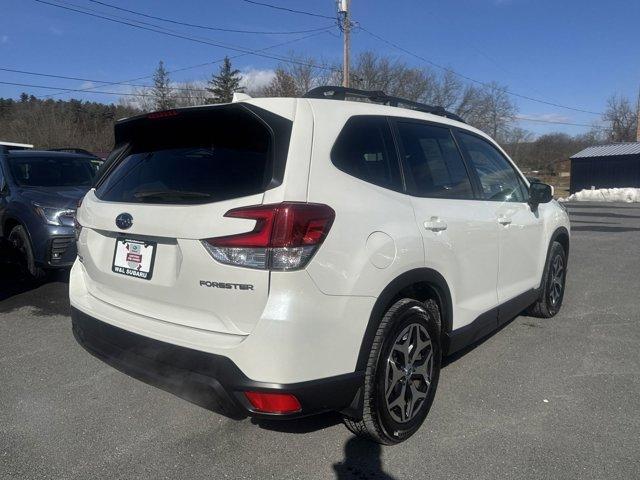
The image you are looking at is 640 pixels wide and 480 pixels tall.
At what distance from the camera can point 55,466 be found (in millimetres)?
2670

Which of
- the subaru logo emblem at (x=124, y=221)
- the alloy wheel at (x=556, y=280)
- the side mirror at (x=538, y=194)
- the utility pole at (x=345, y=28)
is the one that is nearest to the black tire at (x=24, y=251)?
the subaru logo emblem at (x=124, y=221)

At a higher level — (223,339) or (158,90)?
(158,90)

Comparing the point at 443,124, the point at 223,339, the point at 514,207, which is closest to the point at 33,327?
the point at 223,339

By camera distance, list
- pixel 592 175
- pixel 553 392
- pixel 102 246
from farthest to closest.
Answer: pixel 592 175 → pixel 553 392 → pixel 102 246

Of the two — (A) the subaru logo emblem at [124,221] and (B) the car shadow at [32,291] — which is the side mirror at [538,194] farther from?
(B) the car shadow at [32,291]

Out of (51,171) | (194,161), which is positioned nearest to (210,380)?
(194,161)

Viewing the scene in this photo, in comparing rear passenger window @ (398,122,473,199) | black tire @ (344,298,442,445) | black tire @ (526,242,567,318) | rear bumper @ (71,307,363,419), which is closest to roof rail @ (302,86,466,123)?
rear passenger window @ (398,122,473,199)

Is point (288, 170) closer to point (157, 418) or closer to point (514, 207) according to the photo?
point (157, 418)

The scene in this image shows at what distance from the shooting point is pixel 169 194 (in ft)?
8.74

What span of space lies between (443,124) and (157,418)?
2.71 metres

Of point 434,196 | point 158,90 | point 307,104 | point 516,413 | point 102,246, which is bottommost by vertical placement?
point 516,413

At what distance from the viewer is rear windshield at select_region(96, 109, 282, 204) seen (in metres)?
2.47

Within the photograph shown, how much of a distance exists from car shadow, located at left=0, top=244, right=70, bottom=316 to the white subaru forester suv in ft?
8.99

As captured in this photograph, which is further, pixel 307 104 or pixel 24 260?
pixel 24 260
